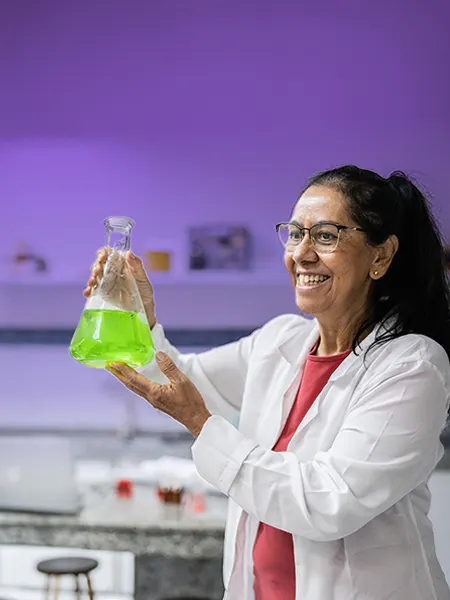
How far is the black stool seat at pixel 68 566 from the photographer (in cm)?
289

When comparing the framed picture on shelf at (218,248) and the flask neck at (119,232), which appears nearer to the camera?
the flask neck at (119,232)

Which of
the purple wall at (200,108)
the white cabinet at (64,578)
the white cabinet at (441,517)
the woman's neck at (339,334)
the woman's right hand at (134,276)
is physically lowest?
the white cabinet at (64,578)

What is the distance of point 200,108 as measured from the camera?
4.55 meters

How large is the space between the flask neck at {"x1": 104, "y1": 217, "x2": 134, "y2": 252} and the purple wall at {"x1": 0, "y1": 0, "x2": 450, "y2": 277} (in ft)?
9.35

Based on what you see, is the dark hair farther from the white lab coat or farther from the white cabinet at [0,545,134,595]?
the white cabinet at [0,545,134,595]

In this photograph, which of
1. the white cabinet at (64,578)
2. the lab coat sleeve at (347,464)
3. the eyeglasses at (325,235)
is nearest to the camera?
the lab coat sleeve at (347,464)

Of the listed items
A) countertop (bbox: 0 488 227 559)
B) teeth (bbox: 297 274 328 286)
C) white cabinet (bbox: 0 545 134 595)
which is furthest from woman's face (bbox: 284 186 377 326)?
white cabinet (bbox: 0 545 134 595)

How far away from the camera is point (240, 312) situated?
4.57 metres

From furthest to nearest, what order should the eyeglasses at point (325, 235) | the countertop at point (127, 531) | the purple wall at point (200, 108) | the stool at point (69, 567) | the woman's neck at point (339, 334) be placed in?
the purple wall at point (200, 108) < the stool at point (69, 567) < the countertop at point (127, 531) < the woman's neck at point (339, 334) < the eyeglasses at point (325, 235)

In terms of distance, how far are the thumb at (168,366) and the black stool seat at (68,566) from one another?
162 centimetres

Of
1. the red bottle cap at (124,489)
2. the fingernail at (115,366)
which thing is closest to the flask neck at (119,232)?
the fingernail at (115,366)

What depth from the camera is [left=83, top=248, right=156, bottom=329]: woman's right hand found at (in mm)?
1662

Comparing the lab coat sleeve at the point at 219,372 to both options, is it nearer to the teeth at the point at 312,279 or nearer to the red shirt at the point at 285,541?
the red shirt at the point at 285,541

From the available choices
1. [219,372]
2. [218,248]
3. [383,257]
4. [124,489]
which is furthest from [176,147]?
[383,257]
